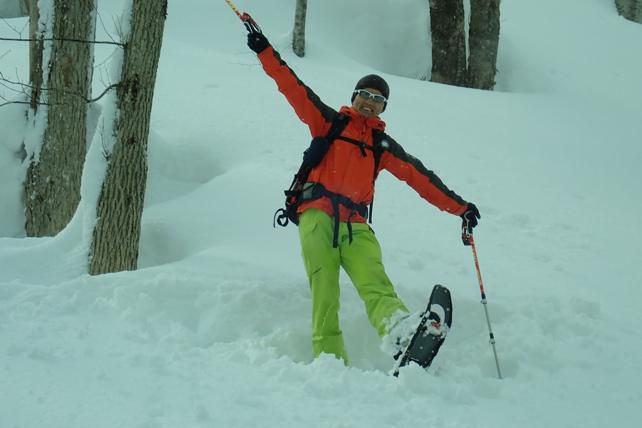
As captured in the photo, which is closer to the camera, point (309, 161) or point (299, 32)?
point (309, 161)

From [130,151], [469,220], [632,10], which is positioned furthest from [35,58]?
[632,10]

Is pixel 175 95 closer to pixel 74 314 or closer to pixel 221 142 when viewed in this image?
pixel 221 142

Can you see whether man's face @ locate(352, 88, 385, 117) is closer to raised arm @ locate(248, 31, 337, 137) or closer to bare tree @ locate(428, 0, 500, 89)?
raised arm @ locate(248, 31, 337, 137)

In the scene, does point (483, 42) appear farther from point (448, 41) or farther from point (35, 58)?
point (35, 58)

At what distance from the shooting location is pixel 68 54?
7199mm

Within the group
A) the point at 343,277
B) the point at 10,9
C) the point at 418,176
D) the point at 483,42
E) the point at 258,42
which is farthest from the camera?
the point at 10,9

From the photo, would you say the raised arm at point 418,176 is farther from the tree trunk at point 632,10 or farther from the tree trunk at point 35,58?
the tree trunk at point 632,10

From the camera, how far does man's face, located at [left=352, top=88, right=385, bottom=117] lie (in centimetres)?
454

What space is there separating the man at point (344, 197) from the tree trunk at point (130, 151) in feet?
4.10

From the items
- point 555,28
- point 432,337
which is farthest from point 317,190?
point 555,28

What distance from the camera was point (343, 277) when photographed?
17.0 ft

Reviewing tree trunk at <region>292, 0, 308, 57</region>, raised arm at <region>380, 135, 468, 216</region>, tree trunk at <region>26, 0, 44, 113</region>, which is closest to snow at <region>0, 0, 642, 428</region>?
tree trunk at <region>292, 0, 308, 57</region>

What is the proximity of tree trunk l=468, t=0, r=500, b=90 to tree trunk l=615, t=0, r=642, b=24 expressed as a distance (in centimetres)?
663

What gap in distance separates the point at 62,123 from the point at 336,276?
14.9 ft
